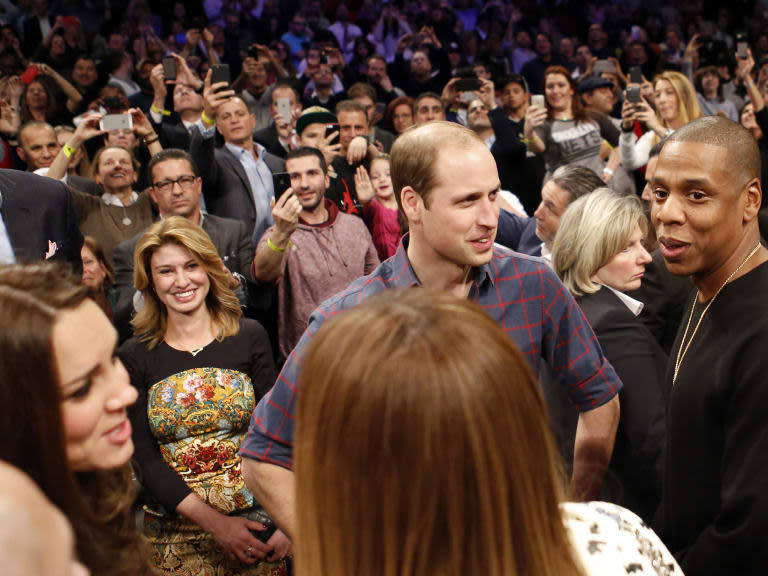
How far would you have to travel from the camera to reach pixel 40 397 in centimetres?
104

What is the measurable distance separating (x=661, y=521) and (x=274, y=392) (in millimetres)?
Answer: 913

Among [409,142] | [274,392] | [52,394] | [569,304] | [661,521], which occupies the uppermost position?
[409,142]

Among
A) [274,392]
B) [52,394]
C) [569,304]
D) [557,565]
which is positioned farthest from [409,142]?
[557,565]

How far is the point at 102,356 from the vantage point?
117cm

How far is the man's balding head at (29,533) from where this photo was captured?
601 millimetres

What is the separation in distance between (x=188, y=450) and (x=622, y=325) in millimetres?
1416

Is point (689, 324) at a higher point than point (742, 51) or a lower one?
lower

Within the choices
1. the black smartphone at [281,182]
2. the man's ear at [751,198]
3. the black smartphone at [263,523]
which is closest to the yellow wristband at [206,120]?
the black smartphone at [281,182]

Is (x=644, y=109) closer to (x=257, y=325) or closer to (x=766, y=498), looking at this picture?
(x=257, y=325)

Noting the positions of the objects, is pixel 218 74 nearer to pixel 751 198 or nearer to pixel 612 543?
pixel 751 198

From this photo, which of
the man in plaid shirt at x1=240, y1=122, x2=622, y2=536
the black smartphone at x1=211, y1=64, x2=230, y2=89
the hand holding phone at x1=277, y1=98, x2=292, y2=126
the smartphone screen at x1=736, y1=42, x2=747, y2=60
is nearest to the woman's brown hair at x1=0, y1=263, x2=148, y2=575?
the man in plaid shirt at x1=240, y1=122, x2=622, y2=536

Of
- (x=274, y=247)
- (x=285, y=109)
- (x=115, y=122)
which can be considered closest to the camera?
(x=274, y=247)

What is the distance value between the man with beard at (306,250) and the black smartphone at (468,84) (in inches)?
91.8

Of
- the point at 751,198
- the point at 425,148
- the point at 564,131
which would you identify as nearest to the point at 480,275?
the point at 425,148
